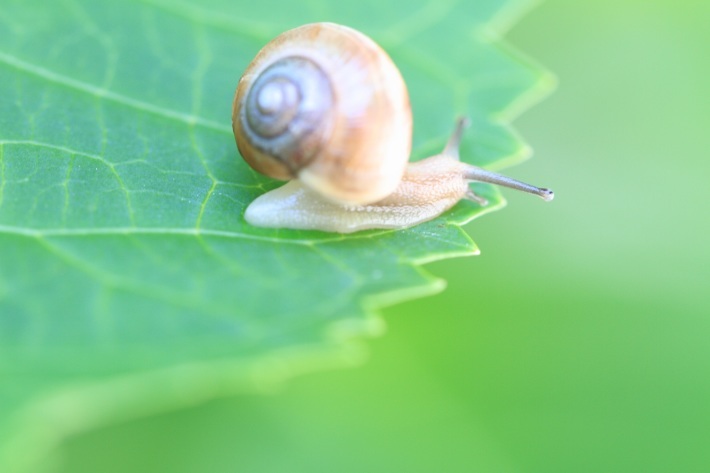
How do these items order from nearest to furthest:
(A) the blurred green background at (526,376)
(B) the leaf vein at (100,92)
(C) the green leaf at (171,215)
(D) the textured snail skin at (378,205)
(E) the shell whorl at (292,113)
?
(C) the green leaf at (171,215), (E) the shell whorl at (292,113), (D) the textured snail skin at (378,205), (B) the leaf vein at (100,92), (A) the blurred green background at (526,376)

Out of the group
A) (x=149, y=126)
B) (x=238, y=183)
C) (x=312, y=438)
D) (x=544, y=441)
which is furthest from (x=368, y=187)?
(x=544, y=441)

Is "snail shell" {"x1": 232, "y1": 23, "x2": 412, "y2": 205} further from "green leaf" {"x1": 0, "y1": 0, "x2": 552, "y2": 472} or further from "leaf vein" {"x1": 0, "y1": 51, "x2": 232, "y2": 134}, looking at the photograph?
"leaf vein" {"x1": 0, "y1": 51, "x2": 232, "y2": 134}

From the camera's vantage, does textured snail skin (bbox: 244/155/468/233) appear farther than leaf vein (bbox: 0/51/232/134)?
No

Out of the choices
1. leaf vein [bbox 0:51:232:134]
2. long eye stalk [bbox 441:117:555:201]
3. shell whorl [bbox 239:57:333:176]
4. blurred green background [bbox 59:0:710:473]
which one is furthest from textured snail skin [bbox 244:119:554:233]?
blurred green background [bbox 59:0:710:473]

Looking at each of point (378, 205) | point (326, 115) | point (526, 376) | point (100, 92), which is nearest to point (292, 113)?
point (326, 115)

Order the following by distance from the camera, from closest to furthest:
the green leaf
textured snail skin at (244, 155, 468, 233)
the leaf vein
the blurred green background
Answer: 1. the green leaf
2. textured snail skin at (244, 155, 468, 233)
3. the leaf vein
4. the blurred green background

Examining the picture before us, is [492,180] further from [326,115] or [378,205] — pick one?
[326,115]

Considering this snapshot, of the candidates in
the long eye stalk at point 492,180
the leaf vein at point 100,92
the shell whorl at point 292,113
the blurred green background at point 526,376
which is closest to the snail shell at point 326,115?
the shell whorl at point 292,113

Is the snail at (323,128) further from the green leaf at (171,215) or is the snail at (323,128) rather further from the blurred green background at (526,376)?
the blurred green background at (526,376)
